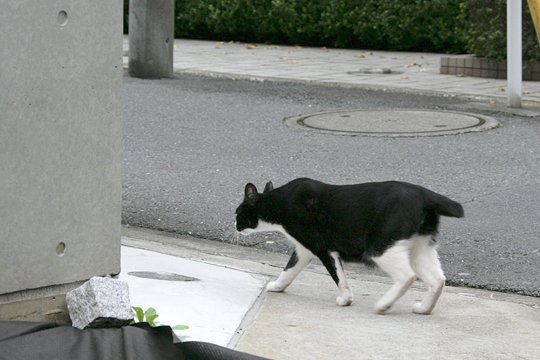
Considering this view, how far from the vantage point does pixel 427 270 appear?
16.0ft

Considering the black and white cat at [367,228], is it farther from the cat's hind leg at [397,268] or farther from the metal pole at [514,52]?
the metal pole at [514,52]

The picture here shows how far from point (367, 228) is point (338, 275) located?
0.26 metres

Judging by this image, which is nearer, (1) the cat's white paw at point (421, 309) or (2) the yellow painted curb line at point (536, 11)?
(1) the cat's white paw at point (421, 309)

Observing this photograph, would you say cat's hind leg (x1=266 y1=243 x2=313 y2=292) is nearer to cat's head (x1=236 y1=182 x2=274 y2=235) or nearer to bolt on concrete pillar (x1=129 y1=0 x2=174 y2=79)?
cat's head (x1=236 y1=182 x2=274 y2=235)

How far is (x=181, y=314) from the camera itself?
4.51 metres

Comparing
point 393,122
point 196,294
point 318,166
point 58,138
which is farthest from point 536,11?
point 58,138

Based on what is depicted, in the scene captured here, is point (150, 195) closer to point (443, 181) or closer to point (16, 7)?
point (443, 181)

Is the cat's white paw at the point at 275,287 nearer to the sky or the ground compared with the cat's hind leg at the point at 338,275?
nearer to the ground

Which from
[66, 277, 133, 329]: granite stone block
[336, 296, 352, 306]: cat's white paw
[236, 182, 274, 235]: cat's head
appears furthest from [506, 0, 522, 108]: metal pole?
[66, 277, 133, 329]: granite stone block

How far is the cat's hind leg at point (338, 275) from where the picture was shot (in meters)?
4.93

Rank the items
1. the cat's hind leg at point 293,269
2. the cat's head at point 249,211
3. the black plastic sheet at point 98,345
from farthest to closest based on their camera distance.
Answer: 1. the cat's head at point 249,211
2. the cat's hind leg at point 293,269
3. the black plastic sheet at point 98,345

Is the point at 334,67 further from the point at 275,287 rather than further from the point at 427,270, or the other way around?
the point at 427,270

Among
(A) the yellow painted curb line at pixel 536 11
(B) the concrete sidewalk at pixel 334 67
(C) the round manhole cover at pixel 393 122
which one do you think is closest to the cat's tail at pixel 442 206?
(A) the yellow painted curb line at pixel 536 11

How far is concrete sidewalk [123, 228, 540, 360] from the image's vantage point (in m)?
4.23
